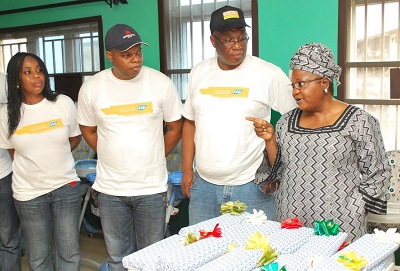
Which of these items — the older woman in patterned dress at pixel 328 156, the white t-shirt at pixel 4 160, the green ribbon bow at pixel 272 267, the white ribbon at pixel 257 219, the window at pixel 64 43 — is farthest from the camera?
the window at pixel 64 43

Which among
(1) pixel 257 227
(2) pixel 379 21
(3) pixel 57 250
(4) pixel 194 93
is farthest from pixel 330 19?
(3) pixel 57 250

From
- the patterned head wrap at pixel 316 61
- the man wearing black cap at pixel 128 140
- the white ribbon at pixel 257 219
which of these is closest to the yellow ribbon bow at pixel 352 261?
the white ribbon at pixel 257 219

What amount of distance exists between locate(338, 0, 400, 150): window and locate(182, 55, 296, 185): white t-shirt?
1.20m

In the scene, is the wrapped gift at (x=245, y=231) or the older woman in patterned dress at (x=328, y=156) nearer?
the wrapped gift at (x=245, y=231)

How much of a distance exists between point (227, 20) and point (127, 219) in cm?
114

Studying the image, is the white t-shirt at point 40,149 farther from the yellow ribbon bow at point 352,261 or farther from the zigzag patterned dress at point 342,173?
the yellow ribbon bow at point 352,261

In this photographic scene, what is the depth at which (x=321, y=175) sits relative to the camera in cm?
176

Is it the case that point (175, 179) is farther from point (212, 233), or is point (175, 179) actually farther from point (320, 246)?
point (320, 246)

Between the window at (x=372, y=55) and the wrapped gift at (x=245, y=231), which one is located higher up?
the window at (x=372, y=55)

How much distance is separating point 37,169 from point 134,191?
60 centimetres

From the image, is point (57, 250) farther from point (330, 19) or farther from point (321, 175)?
point (330, 19)

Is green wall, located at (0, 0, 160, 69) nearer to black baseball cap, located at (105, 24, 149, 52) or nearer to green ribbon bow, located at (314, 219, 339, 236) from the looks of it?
black baseball cap, located at (105, 24, 149, 52)

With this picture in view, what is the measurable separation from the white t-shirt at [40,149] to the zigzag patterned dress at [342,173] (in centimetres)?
136

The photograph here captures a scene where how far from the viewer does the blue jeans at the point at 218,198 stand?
7.19 ft
